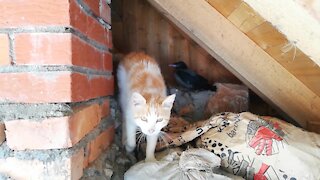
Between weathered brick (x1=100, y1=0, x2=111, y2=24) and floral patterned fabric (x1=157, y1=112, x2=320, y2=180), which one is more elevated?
weathered brick (x1=100, y1=0, x2=111, y2=24)

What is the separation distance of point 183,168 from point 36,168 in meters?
0.54

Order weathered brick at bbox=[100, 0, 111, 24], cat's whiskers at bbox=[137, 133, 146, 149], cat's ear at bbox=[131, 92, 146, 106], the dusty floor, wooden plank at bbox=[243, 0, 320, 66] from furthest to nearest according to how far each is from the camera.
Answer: cat's whiskers at bbox=[137, 133, 146, 149] → cat's ear at bbox=[131, 92, 146, 106] → weathered brick at bbox=[100, 0, 111, 24] → the dusty floor → wooden plank at bbox=[243, 0, 320, 66]

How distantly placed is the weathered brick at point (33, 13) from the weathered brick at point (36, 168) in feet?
1.18

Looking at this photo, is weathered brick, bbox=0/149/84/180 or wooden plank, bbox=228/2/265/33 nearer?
weathered brick, bbox=0/149/84/180

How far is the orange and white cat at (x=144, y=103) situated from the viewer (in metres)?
1.36

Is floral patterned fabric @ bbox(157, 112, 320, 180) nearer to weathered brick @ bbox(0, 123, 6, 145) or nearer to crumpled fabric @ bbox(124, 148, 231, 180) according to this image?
crumpled fabric @ bbox(124, 148, 231, 180)

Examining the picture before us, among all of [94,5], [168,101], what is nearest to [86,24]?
[94,5]

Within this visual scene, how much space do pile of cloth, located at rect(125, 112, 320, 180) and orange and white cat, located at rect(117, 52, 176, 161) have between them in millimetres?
158

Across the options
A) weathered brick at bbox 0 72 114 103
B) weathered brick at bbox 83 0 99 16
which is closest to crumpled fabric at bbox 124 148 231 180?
weathered brick at bbox 0 72 114 103

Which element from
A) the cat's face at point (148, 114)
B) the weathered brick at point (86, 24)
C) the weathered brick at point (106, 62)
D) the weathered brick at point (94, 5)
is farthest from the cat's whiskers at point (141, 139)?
the weathered brick at point (94, 5)

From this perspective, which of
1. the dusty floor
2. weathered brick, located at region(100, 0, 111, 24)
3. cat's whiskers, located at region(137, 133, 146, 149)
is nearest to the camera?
the dusty floor

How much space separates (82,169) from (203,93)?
130 cm

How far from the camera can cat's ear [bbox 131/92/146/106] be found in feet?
4.35

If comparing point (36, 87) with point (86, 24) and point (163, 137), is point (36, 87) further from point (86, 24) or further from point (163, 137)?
point (163, 137)
